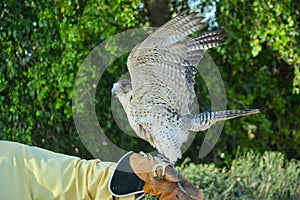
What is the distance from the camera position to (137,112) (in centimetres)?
201

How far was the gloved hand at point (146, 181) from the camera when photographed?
73.9 inches

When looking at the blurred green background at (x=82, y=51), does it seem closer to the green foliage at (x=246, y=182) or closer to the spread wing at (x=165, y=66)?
the green foliage at (x=246, y=182)

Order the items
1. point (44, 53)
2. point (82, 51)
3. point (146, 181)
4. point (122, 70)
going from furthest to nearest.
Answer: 1. point (44, 53)
2. point (82, 51)
3. point (122, 70)
4. point (146, 181)

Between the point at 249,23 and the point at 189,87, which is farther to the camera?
the point at 249,23

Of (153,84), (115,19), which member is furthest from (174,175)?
(115,19)

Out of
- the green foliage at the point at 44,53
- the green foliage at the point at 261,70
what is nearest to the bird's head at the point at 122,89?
the green foliage at the point at 44,53

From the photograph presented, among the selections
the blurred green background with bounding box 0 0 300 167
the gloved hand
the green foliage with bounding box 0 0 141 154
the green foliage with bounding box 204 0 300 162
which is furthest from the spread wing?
the green foliage with bounding box 204 0 300 162

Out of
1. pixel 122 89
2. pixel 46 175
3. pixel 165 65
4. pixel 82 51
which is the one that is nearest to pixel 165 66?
pixel 165 65

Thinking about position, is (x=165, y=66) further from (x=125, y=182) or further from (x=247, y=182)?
(x=247, y=182)

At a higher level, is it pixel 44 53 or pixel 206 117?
pixel 44 53

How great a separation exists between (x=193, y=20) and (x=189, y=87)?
0.71 feet

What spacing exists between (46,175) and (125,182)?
0.96 feet

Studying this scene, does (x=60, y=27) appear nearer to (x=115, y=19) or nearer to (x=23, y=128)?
(x=115, y=19)

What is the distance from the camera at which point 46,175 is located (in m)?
2.05
